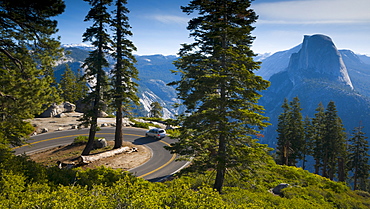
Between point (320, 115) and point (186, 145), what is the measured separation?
38.9 metres

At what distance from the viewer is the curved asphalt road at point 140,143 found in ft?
65.2

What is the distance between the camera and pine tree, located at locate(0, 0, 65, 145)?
404 inches

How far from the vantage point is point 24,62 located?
11.6 metres

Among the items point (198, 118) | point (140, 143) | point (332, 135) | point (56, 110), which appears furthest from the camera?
point (56, 110)

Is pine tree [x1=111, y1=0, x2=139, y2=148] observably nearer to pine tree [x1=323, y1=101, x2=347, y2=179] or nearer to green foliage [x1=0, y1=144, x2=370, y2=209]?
green foliage [x1=0, y1=144, x2=370, y2=209]

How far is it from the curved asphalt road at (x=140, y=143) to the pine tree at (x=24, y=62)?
19.8 feet

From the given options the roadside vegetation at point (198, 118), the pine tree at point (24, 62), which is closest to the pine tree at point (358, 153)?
the roadside vegetation at point (198, 118)

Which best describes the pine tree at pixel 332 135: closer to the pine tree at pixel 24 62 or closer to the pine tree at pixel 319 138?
the pine tree at pixel 319 138

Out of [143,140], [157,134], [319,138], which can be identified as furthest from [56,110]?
[319,138]

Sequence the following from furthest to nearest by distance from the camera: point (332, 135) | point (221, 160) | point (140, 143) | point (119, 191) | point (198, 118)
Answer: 1. point (332, 135)
2. point (140, 143)
3. point (198, 118)
4. point (221, 160)
5. point (119, 191)

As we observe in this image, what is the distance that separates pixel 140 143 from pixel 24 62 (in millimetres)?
19525

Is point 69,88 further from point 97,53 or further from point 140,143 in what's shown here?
point 97,53

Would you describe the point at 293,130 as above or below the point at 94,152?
above

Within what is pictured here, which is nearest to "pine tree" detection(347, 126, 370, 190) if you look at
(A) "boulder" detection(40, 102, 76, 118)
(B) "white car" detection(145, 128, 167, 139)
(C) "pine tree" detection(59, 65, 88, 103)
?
(B) "white car" detection(145, 128, 167, 139)
